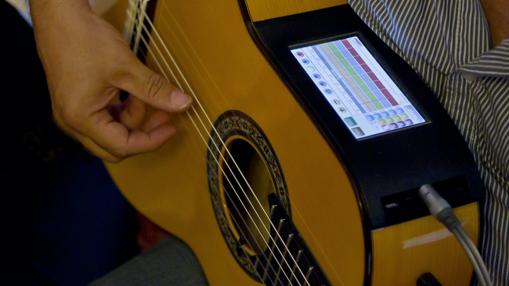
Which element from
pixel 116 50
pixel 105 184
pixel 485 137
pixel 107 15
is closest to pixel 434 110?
pixel 485 137

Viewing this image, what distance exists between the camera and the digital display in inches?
25.2

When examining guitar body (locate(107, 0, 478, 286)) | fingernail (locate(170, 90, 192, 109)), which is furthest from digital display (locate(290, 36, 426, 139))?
fingernail (locate(170, 90, 192, 109))

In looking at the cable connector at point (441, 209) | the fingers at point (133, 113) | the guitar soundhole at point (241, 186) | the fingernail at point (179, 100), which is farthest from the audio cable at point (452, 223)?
the fingers at point (133, 113)

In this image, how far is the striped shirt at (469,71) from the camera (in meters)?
0.65

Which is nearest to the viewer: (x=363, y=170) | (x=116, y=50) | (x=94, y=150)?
(x=363, y=170)

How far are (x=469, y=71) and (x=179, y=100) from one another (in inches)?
13.3

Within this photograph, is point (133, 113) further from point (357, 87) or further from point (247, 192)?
point (357, 87)

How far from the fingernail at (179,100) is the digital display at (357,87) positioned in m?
0.19

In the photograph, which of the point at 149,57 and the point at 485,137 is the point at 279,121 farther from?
the point at 149,57

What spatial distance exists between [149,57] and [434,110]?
42cm

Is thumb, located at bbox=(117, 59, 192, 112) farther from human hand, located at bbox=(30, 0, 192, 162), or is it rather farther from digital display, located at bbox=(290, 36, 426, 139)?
digital display, located at bbox=(290, 36, 426, 139)

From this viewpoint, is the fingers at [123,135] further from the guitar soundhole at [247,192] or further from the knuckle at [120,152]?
the guitar soundhole at [247,192]

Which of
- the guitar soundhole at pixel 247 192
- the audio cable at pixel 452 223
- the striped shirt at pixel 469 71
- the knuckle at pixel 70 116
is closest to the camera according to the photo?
the audio cable at pixel 452 223

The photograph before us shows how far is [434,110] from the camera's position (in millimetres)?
659
